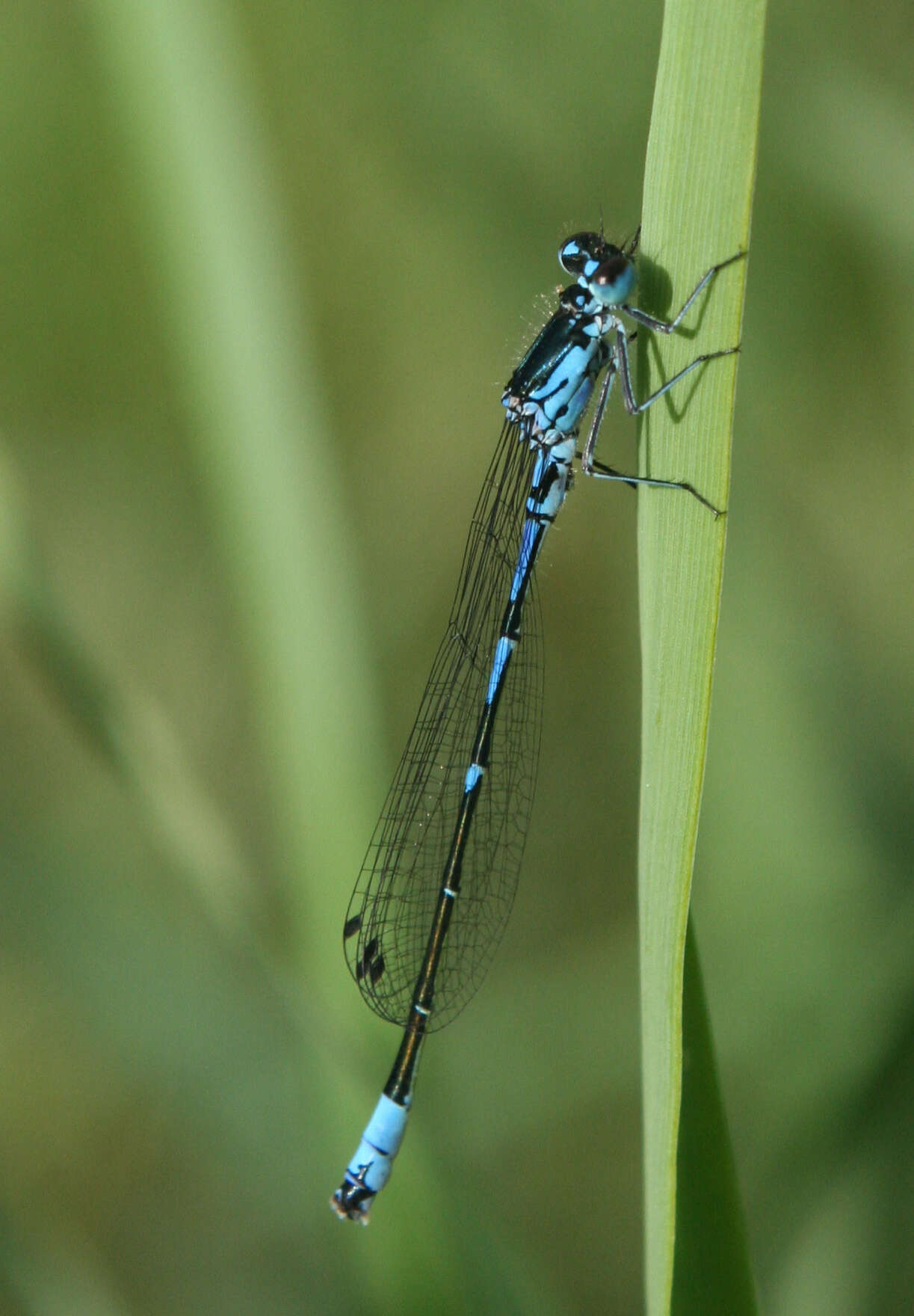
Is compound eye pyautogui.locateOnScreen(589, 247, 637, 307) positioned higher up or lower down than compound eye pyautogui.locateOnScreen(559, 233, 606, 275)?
lower down

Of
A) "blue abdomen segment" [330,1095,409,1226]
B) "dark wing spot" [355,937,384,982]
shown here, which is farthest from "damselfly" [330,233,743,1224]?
"blue abdomen segment" [330,1095,409,1226]

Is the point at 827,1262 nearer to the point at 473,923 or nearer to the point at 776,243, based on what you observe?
the point at 473,923

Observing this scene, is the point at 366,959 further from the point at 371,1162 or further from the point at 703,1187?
the point at 703,1187

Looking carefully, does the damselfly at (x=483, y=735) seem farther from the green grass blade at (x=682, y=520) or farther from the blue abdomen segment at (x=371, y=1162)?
the green grass blade at (x=682, y=520)

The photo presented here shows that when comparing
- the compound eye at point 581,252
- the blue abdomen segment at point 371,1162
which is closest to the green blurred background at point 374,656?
the blue abdomen segment at point 371,1162

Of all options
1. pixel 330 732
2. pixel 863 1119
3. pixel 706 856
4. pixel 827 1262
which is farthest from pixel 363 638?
pixel 827 1262

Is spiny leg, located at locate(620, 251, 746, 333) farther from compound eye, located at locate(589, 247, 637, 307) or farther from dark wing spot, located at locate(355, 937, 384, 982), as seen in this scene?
dark wing spot, located at locate(355, 937, 384, 982)

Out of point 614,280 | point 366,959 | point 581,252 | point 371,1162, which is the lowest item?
point 371,1162

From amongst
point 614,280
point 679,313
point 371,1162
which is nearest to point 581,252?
point 614,280
